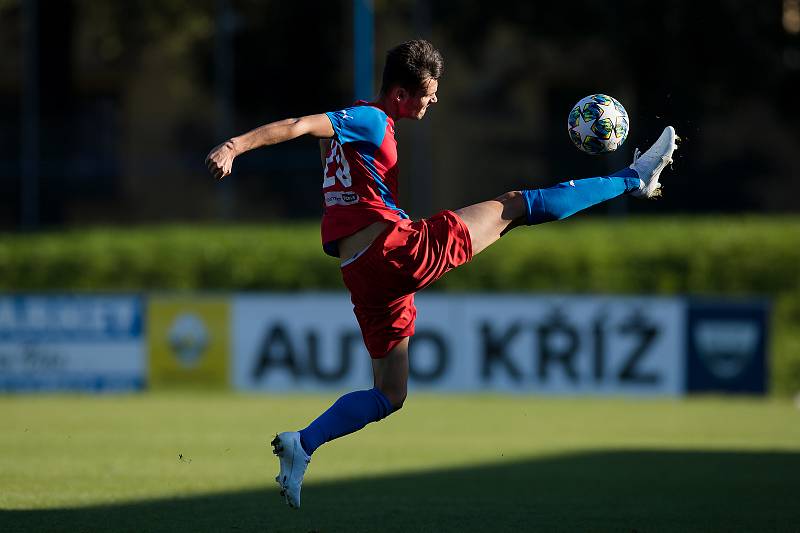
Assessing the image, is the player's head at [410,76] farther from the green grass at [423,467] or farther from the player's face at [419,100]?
the green grass at [423,467]

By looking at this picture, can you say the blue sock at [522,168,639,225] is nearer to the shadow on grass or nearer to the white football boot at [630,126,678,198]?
the white football boot at [630,126,678,198]

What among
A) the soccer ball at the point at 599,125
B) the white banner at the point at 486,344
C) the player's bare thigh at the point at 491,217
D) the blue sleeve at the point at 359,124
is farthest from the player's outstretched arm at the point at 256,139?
the white banner at the point at 486,344

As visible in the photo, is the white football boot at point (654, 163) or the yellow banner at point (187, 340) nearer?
the white football boot at point (654, 163)

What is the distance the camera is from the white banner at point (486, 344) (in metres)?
15.4

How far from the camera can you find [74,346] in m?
16.3

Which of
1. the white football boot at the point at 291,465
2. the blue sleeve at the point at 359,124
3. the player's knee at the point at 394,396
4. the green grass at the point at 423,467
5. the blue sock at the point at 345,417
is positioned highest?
the blue sleeve at the point at 359,124

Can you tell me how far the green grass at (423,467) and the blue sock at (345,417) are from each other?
0.49 m

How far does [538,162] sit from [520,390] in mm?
5058

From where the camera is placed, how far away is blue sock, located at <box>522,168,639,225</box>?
686 cm

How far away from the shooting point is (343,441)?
11578 millimetres

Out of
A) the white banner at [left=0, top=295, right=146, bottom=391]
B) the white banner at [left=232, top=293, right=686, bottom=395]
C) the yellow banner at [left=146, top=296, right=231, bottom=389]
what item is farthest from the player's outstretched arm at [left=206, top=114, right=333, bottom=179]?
the white banner at [left=0, top=295, right=146, bottom=391]

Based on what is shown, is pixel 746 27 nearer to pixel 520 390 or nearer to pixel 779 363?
pixel 779 363

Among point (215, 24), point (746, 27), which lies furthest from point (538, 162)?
point (215, 24)

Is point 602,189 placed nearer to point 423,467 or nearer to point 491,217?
point 491,217
